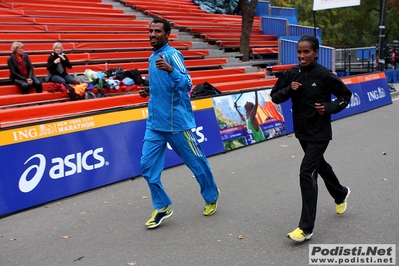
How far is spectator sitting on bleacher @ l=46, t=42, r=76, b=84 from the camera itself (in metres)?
11.8

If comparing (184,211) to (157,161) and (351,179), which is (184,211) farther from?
(351,179)

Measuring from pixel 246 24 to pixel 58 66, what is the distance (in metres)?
10.0

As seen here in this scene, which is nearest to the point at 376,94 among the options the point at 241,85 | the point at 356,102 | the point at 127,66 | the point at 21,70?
the point at 356,102

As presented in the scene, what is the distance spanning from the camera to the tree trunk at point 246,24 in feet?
66.0

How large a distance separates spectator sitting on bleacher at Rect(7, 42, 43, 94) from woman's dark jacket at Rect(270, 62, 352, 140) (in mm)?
8009

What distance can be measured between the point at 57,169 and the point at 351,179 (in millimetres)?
4041

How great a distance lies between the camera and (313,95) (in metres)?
4.81

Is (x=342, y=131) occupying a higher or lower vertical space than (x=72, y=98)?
lower

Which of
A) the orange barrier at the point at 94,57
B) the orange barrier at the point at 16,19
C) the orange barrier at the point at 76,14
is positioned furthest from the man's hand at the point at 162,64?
the orange barrier at the point at 76,14

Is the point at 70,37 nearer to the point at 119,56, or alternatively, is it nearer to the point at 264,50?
the point at 119,56

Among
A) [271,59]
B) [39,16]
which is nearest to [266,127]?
[39,16]

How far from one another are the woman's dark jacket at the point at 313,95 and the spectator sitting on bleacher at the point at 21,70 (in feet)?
26.3

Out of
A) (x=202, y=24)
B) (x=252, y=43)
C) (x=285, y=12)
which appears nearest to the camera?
(x=252, y=43)

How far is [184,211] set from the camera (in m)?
6.03
